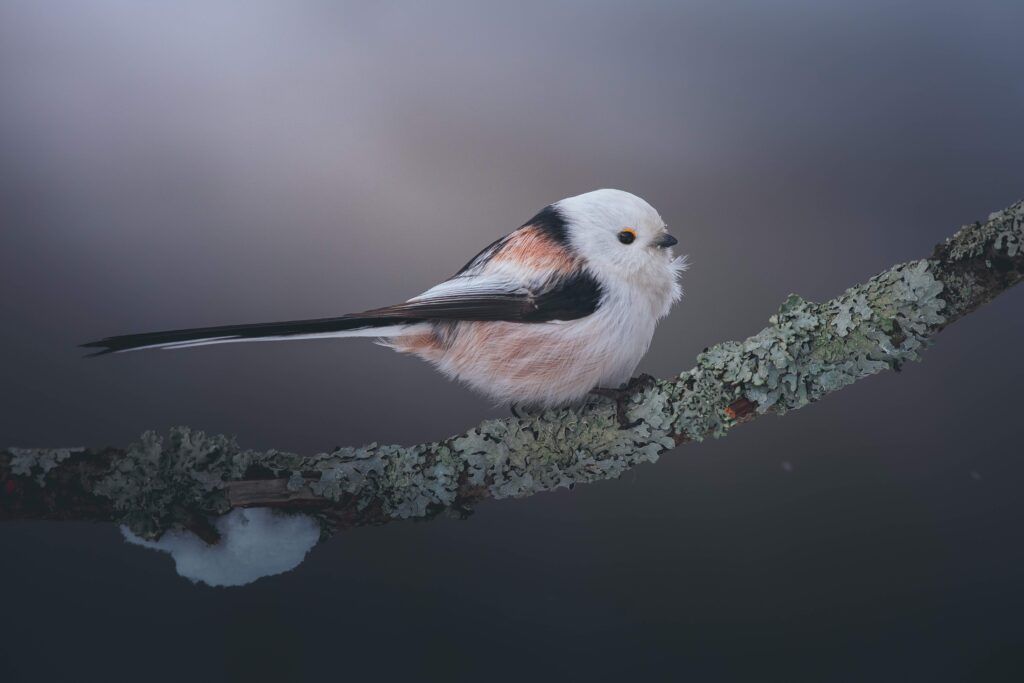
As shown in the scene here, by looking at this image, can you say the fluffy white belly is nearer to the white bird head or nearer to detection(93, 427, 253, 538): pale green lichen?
the white bird head

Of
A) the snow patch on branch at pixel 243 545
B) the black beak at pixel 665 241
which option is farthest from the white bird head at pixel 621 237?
the snow patch on branch at pixel 243 545

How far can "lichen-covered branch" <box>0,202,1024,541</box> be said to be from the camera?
1.04 metres

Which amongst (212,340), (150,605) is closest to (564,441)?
(212,340)

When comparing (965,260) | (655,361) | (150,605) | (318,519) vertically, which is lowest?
(150,605)

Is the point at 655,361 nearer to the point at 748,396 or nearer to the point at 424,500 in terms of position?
the point at 748,396

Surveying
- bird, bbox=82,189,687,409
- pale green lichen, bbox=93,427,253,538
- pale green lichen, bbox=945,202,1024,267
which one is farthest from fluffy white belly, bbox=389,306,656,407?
pale green lichen, bbox=945,202,1024,267

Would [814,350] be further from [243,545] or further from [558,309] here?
[243,545]

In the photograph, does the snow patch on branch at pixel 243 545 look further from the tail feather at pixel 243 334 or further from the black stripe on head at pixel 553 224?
the black stripe on head at pixel 553 224

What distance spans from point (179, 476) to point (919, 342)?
1.23 metres

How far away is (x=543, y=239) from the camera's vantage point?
1.30 m

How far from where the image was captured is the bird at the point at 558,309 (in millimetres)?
1225

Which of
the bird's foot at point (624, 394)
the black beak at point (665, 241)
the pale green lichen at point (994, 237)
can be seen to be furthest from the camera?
the black beak at point (665, 241)

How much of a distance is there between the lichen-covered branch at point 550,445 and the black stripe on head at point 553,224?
0.30 m

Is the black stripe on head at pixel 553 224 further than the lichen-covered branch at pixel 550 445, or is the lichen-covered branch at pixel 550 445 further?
the black stripe on head at pixel 553 224
